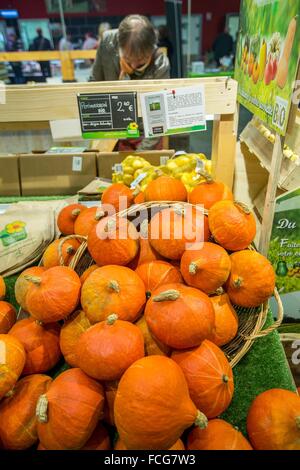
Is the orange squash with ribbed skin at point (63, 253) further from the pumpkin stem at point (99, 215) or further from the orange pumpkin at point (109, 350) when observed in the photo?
the orange pumpkin at point (109, 350)

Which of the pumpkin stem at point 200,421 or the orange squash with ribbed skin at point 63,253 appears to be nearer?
the pumpkin stem at point 200,421

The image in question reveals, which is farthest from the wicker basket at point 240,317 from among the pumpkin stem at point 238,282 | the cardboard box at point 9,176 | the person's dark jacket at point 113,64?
the person's dark jacket at point 113,64

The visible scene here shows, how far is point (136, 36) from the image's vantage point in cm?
199

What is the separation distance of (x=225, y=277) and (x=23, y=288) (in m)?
0.65

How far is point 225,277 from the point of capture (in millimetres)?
886

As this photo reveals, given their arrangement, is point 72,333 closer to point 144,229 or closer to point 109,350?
point 109,350

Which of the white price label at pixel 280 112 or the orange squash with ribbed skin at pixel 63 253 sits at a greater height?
the white price label at pixel 280 112

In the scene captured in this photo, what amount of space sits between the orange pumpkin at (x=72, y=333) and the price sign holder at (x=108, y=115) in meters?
0.75

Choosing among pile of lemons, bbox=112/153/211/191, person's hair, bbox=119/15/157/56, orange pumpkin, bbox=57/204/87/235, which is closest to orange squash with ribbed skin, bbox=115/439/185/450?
orange pumpkin, bbox=57/204/87/235

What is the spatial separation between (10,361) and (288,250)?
3.60 ft

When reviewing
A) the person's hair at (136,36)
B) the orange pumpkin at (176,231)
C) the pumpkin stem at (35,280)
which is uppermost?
the person's hair at (136,36)

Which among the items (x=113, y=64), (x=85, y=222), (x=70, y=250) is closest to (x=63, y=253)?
(x=70, y=250)

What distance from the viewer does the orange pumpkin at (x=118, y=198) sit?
3.97 feet

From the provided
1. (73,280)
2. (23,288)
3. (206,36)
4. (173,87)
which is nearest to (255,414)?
(73,280)
